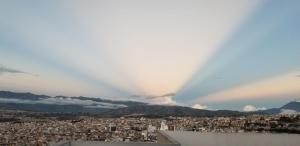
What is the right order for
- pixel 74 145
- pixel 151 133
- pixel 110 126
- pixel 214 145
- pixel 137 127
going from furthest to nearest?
1. pixel 110 126
2. pixel 137 127
3. pixel 151 133
4. pixel 214 145
5. pixel 74 145

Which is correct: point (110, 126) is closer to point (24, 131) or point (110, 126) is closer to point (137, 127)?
point (137, 127)

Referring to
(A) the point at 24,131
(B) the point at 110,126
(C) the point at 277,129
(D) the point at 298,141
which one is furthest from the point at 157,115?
(D) the point at 298,141

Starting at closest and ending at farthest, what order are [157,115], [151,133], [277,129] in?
1. [277,129]
2. [151,133]
3. [157,115]

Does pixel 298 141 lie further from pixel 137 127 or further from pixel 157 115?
pixel 157 115

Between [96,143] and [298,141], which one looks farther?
[298,141]

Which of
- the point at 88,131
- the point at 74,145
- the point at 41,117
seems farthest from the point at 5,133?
the point at 74,145

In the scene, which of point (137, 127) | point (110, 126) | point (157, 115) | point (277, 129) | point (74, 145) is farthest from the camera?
point (157, 115)

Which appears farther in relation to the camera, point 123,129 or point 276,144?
point 123,129

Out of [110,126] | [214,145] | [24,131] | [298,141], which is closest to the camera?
[214,145]
